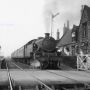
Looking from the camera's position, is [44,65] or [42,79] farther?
[44,65]

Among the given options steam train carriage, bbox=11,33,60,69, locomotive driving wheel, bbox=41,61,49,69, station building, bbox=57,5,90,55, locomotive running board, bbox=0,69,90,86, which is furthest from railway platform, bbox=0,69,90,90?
station building, bbox=57,5,90,55

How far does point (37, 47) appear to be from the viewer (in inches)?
808

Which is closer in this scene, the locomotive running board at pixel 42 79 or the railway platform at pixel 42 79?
the railway platform at pixel 42 79

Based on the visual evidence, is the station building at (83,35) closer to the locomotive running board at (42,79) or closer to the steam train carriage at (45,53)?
the steam train carriage at (45,53)

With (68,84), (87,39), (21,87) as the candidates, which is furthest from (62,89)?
(87,39)

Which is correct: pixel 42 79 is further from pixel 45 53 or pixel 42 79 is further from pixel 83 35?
pixel 83 35

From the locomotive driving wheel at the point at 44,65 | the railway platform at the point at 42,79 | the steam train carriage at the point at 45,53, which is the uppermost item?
the steam train carriage at the point at 45,53

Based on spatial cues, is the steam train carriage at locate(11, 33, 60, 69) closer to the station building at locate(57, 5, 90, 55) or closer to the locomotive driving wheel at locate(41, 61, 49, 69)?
the locomotive driving wheel at locate(41, 61, 49, 69)

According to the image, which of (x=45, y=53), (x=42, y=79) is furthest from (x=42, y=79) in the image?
(x=45, y=53)

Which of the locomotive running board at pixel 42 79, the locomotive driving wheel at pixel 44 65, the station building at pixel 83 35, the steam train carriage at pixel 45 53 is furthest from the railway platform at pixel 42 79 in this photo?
the station building at pixel 83 35

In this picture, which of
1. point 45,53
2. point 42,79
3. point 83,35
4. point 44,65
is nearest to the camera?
point 42,79

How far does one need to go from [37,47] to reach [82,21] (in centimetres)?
1031

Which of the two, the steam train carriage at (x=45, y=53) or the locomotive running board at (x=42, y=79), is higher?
the steam train carriage at (x=45, y=53)

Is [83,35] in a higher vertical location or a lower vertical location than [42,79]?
higher
